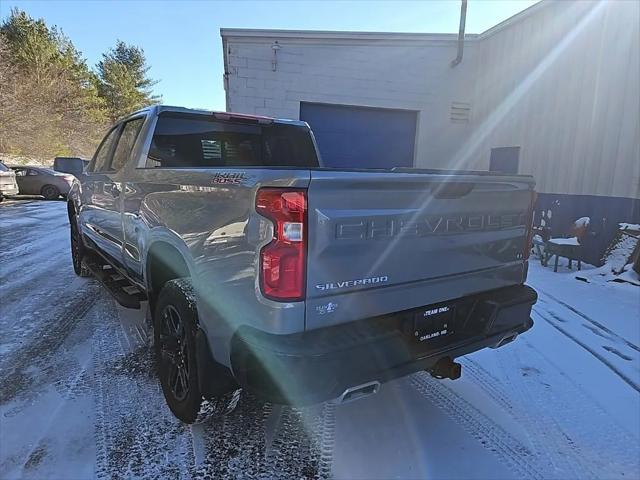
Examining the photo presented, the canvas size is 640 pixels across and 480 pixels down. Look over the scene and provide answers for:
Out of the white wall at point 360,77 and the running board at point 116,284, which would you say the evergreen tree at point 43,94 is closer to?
the white wall at point 360,77

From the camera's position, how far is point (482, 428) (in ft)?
Answer: 8.70

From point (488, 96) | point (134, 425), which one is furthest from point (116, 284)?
point (488, 96)

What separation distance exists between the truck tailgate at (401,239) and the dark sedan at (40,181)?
1853cm

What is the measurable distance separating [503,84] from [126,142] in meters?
8.63

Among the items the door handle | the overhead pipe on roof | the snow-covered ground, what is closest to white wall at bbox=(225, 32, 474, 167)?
the overhead pipe on roof

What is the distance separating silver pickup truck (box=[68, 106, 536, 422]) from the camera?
1.86 metres

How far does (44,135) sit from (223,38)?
93.2 ft

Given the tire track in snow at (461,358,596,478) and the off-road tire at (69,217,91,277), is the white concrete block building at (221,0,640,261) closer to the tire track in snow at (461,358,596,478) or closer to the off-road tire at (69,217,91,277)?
the off-road tire at (69,217,91,277)

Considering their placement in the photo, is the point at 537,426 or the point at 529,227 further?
the point at 529,227

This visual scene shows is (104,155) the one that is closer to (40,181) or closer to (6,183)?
(6,183)

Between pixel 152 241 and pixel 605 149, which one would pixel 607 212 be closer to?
pixel 605 149

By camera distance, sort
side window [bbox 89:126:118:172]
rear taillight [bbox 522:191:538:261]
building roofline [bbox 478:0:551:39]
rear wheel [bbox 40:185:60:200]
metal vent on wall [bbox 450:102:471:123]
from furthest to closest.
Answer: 1. rear wheel [bbox 40:185:60:200]
2. metal vent on wall [bbox 450:102:471:123]
3. building roofline [bbox 478:0:551:39]
4. side window [bbox 89:126:118:172]
5. rear taillight [bbox 522:191:538:261]

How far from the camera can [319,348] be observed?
184cm

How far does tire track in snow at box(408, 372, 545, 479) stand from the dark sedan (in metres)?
18.2
